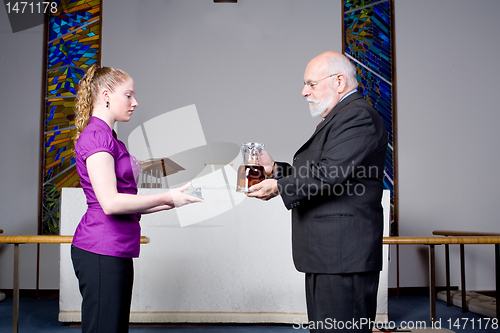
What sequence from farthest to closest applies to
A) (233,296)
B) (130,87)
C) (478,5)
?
(478,5), (233,296), (130,87)

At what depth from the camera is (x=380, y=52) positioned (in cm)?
455

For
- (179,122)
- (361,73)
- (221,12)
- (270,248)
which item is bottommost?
(270,248)

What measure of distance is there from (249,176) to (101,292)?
26.7 inches

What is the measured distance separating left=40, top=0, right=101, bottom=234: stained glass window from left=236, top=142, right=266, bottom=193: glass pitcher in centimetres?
306

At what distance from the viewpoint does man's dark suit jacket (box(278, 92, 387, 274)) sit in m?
1.45

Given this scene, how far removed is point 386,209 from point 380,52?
216 cm

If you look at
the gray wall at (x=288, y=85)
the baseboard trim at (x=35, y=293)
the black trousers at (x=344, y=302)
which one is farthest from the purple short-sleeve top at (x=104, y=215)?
the baseboard trim at (x=35, y=293)

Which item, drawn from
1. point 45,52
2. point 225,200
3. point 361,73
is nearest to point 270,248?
point 225,200

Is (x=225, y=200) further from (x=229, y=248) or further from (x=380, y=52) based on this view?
(x=380, y=52)

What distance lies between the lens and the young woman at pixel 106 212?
4.21 feet

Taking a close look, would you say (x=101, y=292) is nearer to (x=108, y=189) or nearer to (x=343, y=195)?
(x=108, y=189)

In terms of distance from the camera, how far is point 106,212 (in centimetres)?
128

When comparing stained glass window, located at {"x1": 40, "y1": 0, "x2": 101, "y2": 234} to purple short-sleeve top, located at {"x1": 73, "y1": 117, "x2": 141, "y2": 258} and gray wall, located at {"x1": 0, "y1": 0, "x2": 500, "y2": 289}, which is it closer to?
gray wall, located at {"x1": 0, "y1": 0, "x2": 500, "y2": 289}

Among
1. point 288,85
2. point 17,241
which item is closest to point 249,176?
point 17,241
